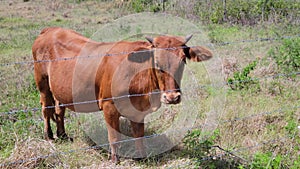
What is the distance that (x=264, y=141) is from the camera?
14.2 feet

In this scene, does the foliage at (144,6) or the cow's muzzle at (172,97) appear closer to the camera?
the cow's muzzle at (172,97)

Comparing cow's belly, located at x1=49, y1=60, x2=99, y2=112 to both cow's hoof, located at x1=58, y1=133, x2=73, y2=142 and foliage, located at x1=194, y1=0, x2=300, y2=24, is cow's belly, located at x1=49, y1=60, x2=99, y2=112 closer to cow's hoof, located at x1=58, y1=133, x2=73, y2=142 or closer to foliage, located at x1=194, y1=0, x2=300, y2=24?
cow's hoof, located at x1=58, y1=133, x2=73, y2=142

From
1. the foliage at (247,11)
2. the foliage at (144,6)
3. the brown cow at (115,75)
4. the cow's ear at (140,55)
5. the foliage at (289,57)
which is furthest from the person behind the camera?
the foliage at (144,6)

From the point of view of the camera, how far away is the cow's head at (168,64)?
340cm

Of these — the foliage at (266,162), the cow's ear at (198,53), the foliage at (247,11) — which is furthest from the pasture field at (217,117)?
the foliage at (247,11)

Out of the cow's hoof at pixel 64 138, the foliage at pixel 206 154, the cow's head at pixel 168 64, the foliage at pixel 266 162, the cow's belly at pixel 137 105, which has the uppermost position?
the cow's head at pixel 168 64

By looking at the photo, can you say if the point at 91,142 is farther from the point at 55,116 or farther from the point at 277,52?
the point at 277,52

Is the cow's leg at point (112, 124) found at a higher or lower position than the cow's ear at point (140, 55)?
lower

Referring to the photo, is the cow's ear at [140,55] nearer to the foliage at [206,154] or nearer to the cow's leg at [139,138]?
the cow's leg at [139,138]

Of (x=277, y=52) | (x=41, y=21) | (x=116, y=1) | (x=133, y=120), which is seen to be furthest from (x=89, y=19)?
(x=133, y=120)

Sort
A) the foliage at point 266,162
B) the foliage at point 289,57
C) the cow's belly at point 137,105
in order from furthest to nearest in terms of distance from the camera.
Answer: the foliage at point 289,57
the cow's belly at point 137,105
the foliage at point 266,162

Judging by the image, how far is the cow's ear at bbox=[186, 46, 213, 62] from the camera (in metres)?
3.77

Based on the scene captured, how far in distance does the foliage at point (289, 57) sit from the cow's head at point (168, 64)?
388cm

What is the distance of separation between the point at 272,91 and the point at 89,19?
875 centimetres
